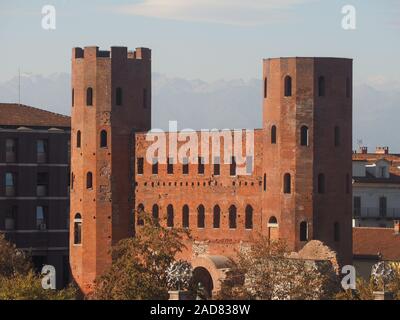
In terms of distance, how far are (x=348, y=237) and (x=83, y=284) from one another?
58.9 ft

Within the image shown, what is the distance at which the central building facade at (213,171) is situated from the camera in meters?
109

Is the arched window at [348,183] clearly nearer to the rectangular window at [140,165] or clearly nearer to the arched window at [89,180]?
the rectangular window at [140,165]

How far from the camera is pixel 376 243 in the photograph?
394ft

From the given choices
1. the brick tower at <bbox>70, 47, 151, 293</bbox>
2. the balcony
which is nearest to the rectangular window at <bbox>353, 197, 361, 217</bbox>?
the balcony

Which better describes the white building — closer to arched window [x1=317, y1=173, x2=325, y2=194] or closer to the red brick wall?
the red brick wall

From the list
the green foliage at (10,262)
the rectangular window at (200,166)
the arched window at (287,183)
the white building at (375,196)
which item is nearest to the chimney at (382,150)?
the white building at (375,196)

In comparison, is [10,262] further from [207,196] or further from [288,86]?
[288,86]

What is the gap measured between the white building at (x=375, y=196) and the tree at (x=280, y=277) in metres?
32.9

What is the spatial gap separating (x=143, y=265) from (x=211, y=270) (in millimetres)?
8852
